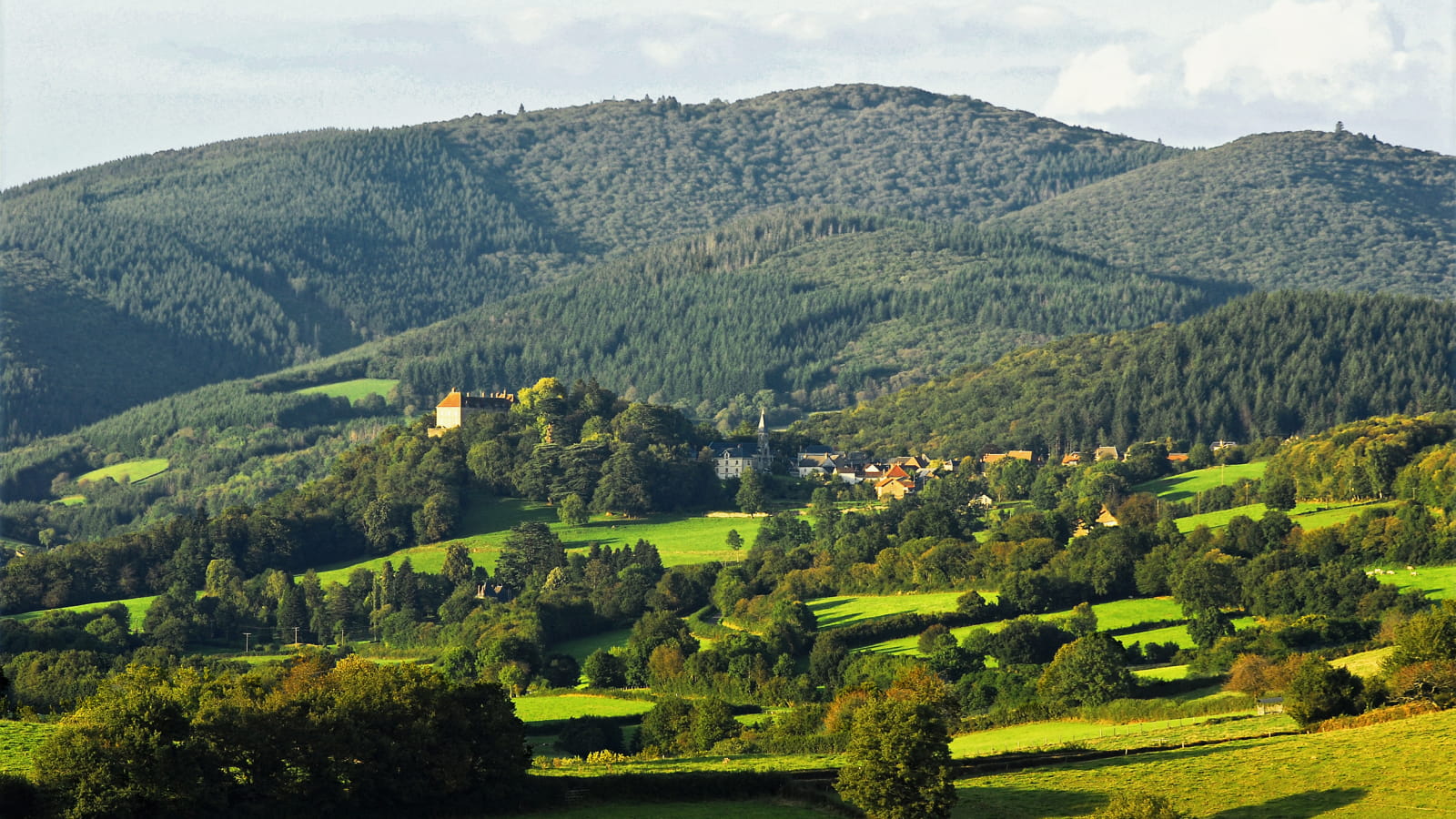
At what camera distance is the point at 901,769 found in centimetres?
4447

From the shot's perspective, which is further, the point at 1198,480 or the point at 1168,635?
the point at 1198,480

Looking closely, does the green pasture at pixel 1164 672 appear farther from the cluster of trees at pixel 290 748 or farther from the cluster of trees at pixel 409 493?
the cluster of trees at pixel 409 493

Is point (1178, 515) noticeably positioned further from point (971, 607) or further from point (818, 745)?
point (818, 745)

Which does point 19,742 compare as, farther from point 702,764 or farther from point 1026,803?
point 1026,803

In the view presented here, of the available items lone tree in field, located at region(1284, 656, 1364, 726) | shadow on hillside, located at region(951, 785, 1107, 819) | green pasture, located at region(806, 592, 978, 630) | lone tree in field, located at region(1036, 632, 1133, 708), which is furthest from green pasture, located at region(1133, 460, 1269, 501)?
shadow on hillside, located at region(951, 785, 1107, 819)

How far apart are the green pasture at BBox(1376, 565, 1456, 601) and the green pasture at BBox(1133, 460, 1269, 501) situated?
38.7 m

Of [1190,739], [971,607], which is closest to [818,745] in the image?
[1190,739]

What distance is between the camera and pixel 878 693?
63.9 m

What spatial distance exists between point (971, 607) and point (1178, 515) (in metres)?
39.4

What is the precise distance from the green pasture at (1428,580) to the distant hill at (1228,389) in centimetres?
8164

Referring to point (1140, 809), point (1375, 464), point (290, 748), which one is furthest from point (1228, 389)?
point (290, 748)

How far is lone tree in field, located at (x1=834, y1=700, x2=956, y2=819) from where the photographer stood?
44312mm

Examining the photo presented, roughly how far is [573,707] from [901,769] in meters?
31.0

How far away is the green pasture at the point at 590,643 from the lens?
308ft
